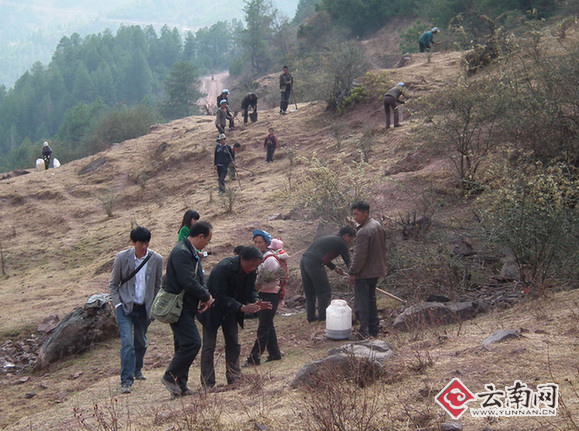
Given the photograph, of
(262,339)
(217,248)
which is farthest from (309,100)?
(262,339)

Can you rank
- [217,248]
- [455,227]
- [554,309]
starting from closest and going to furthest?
[554,309] → [455,227] → [217,248]

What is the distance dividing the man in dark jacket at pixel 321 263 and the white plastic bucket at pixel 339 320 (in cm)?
73

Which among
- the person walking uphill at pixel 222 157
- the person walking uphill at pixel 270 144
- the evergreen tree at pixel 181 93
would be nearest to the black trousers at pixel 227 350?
the person walking uphill at pixel 222 157

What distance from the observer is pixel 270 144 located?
1650 centimetres

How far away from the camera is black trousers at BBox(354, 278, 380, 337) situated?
20.3ft

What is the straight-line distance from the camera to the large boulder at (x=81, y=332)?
705 centimetres

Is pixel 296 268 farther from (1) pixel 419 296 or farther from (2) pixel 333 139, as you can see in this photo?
(2) pixel 333 139

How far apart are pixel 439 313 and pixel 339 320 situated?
100 cm

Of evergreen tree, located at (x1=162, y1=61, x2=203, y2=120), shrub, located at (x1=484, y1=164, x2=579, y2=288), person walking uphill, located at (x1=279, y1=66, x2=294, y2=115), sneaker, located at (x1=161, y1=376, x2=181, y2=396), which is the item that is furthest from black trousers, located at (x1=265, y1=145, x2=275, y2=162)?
evergreen tree, located at (x1=162, y1=61, x2=203, y2=120)

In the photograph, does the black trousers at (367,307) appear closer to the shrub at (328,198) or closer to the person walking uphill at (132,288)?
the person walking uphill at (132,288)

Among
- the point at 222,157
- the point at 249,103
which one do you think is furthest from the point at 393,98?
the point at 249,103

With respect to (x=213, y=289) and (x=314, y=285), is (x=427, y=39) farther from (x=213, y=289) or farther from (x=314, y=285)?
(x=213, y=289)

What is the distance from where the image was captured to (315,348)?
6.24m

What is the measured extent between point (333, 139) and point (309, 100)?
19.2 feet
